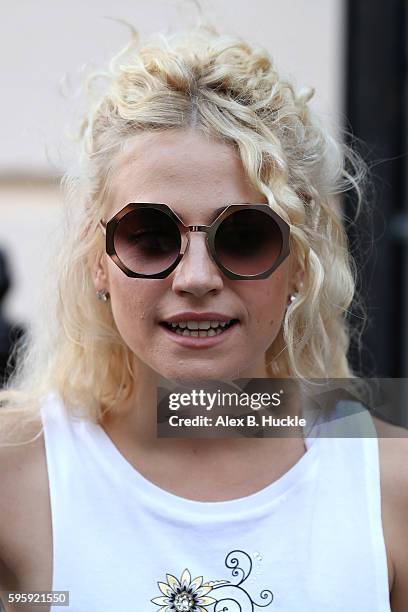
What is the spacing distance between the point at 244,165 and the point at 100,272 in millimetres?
301

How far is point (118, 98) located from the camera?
134cm

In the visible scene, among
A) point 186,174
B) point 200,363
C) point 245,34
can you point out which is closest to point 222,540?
point 200,363

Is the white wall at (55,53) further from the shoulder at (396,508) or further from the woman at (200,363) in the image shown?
the shoulder at (396,508)

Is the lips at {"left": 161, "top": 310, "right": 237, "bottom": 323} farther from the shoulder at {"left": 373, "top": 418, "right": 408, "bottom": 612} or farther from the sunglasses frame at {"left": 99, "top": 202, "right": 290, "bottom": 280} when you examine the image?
the shoulder at {"left": 373, "top": 418, "right": 408, "bottom": 612}

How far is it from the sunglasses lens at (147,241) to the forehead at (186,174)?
1.2 inches

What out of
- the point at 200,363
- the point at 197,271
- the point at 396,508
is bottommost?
the point at 396,508

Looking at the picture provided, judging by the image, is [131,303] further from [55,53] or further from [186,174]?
[55,53]

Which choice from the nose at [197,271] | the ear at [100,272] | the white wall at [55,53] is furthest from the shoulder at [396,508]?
the white wall at [55,53]

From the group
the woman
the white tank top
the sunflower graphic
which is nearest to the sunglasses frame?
the woman

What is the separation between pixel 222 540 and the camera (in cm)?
124

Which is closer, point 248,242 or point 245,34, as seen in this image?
point 248,242

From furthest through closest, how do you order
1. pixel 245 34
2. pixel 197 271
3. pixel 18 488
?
pixel 245 34, pixel 18 488, pixel 197 271

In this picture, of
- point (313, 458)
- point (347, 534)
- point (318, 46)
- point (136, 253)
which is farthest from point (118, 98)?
point (318, 46)

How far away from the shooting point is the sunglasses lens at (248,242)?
1.20 m
